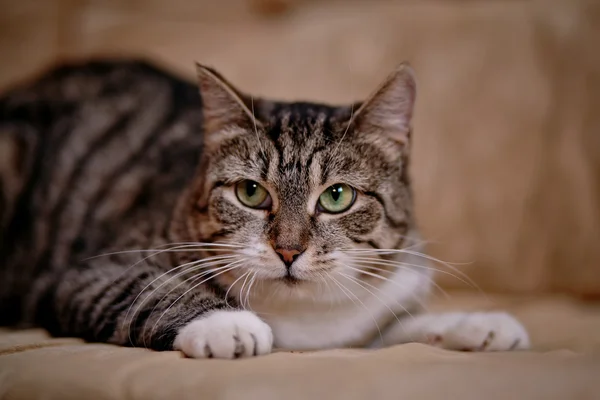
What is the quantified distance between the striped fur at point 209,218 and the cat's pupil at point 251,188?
0.05 feet

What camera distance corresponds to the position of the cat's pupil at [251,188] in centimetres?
118

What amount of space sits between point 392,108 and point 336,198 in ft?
0.72

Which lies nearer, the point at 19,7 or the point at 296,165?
the point at 296,165

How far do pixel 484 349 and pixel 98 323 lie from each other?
736 mm

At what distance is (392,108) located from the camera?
1.22 meters

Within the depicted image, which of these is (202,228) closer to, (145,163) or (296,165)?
(296,165)

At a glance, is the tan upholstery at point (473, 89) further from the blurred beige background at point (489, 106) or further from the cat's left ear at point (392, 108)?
the cat's left ear at point (392, 108)

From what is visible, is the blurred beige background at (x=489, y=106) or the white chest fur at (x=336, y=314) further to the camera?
the blurred beige background at (x=489, y=106)

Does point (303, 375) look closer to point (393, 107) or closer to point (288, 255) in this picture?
point (288, 255)

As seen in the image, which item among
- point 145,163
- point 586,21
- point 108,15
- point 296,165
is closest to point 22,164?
point 145,163

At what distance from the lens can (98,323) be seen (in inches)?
46.8

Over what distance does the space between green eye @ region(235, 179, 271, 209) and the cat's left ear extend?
232 millimetres

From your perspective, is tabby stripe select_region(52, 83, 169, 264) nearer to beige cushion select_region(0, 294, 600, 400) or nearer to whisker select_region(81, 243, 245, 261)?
whisker select_region(81, 243, 245, 261)

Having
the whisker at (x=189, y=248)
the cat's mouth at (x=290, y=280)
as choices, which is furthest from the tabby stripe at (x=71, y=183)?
the cat's mouth at (x=290, y=280)
